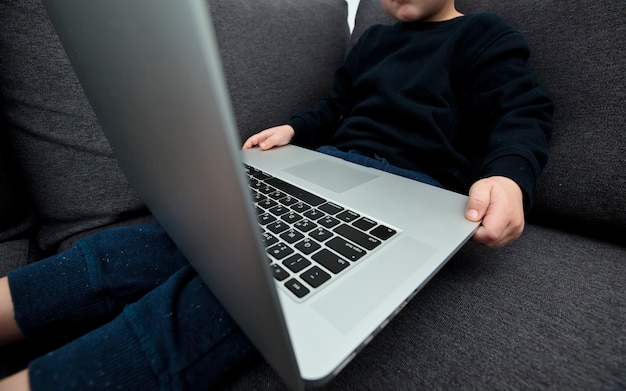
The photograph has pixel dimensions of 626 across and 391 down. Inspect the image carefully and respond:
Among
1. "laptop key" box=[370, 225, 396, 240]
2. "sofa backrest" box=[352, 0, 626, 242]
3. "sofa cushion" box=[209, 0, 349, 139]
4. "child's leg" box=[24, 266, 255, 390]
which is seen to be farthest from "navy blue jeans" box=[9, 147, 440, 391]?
"sofa backrest" box=[352, 0, 626, 242]

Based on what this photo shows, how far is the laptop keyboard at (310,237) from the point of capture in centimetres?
31

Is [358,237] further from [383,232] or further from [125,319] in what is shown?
[125,319]

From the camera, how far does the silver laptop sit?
5.2 inches

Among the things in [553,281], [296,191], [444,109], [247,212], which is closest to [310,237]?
[296,191]

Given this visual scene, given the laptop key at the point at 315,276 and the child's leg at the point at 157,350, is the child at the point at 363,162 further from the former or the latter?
the laptop key at the point at 315,276

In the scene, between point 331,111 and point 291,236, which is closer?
point 291,236

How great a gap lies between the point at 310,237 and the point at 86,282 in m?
0.31

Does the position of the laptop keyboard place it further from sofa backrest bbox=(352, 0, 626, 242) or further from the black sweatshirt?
sofa backrest bbox=(352, 0, 626, 242)

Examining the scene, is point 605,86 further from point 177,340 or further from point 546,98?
point 177,340

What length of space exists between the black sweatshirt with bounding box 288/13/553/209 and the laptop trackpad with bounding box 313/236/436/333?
269 mm

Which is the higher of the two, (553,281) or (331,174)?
(331,174)

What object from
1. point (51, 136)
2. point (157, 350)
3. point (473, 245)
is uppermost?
point (51, 136)

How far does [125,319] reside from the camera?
0.32 m

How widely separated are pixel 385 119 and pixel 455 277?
1.32 ft
